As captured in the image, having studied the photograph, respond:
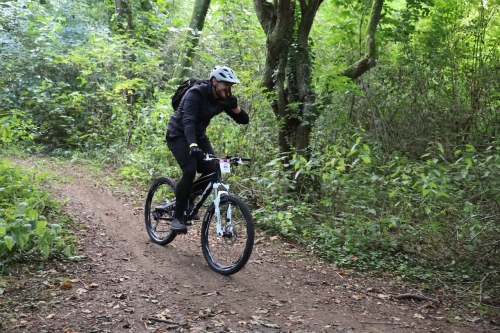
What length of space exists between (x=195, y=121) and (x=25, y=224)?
89.0 inches

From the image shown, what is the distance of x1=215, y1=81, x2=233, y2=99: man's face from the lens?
5.60 metres

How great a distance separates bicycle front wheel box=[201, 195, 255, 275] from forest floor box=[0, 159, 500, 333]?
173mm

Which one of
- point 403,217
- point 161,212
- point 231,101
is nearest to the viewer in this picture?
point 231,101

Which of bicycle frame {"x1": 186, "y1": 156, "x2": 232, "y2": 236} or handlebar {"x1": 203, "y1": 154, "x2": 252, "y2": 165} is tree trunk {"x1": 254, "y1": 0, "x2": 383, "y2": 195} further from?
handlebar {"x1": 203, "y1": 154, "x2": 252, "y2": 165}

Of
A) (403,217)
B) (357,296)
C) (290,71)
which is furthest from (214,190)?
(290,71)

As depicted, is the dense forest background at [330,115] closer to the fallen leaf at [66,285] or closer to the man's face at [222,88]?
the fallen leaf at [66,285]

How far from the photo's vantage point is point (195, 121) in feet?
18.2

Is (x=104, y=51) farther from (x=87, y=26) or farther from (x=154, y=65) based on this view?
(x=87, y=26)

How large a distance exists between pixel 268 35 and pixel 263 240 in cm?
423

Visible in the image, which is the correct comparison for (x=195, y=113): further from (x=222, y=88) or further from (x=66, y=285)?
(x=66, y=285)

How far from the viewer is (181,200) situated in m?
5.91

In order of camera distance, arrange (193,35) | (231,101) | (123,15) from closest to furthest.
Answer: (231,101) < (193,35) < (123,15)

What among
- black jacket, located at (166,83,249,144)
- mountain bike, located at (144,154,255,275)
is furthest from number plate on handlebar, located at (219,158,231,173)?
black jacket, located at (166,83,249,144)

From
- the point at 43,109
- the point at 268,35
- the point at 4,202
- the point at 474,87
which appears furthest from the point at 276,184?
the point at 43,109
